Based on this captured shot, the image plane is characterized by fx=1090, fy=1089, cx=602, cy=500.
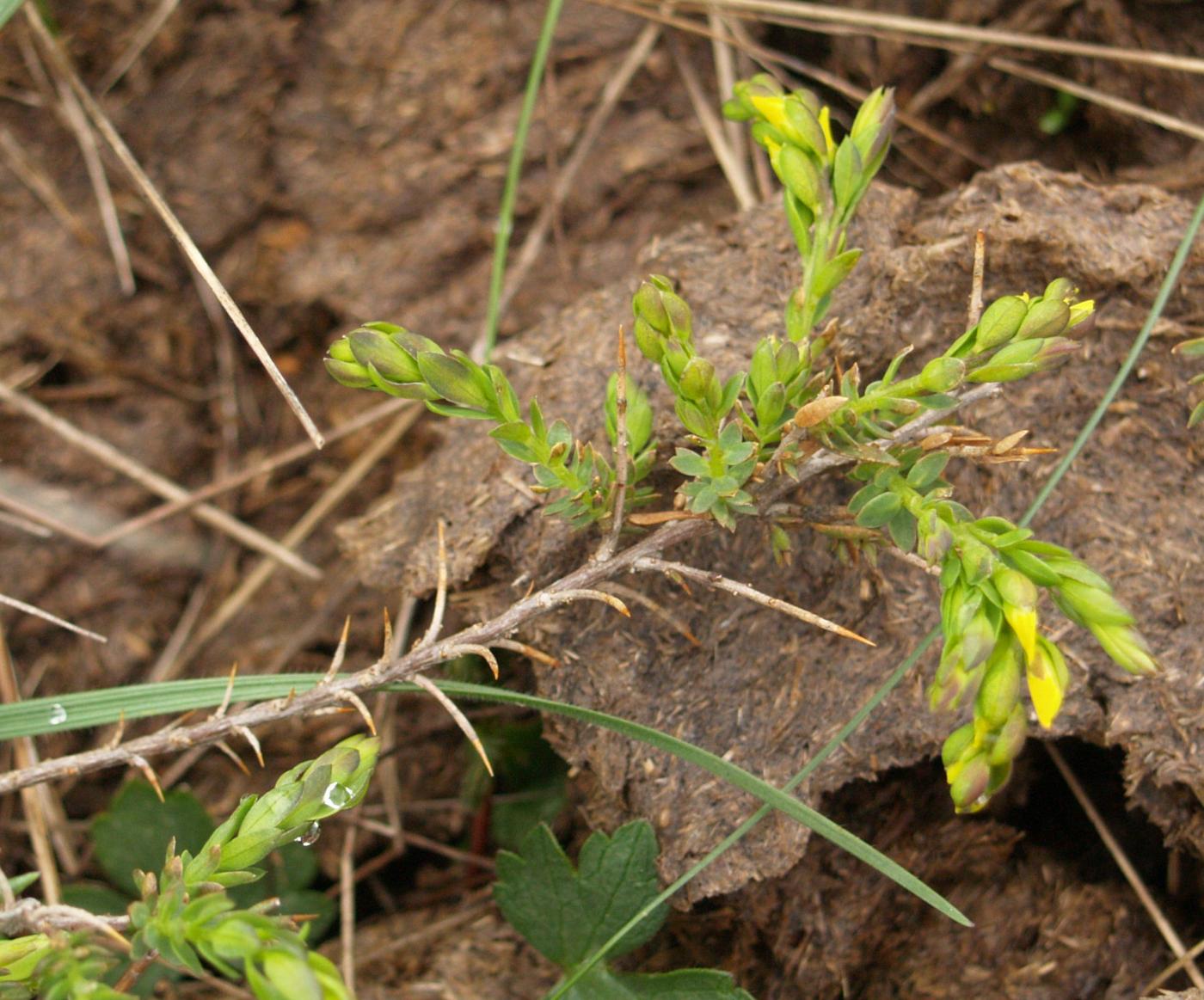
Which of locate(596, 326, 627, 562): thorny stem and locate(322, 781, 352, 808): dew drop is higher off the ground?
locate(596, 326, 627, 562): thorny stem

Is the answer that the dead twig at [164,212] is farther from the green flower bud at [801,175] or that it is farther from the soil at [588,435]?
the green flower bud at [801,175]

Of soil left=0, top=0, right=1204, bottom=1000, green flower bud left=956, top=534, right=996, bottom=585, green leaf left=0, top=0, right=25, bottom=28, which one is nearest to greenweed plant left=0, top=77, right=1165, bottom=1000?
green flower bud left=956, top=534, right=996, bottom=585

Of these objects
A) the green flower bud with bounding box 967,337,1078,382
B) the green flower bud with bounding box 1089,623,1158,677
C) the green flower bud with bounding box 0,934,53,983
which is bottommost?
the green flower bud with bounding box 0,934,53,983

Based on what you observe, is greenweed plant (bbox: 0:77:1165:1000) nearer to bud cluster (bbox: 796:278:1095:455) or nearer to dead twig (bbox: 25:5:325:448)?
bud cluster (bbox: 796:278:1095:455)

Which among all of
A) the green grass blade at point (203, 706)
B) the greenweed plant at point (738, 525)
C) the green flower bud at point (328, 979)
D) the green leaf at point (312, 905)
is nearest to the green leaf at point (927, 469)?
the greenweed plant at point (738, 525)

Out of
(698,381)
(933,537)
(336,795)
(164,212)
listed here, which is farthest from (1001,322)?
(164,212)
